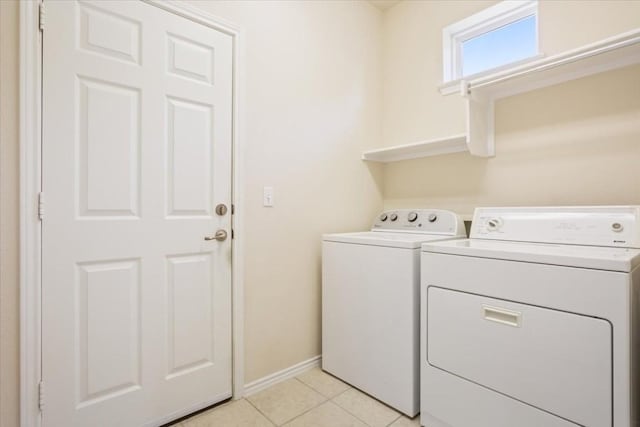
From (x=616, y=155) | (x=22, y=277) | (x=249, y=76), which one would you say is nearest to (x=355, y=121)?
(x=249, y=76)

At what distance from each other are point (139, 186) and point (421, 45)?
207 cm

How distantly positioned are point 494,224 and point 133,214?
1778mm

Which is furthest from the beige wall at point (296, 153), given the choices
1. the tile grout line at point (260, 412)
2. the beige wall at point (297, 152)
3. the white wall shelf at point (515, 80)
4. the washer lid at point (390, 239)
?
the white wall shelf at point (515, 80)

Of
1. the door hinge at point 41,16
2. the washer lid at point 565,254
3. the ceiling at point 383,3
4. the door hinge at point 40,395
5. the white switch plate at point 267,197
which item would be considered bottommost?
the door hinge at point 40,395

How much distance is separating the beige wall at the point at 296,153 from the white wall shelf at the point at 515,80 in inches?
17.9

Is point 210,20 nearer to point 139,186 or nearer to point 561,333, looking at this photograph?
point 139,186

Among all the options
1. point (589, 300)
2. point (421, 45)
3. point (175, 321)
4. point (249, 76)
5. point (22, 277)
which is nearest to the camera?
point (589, 300)

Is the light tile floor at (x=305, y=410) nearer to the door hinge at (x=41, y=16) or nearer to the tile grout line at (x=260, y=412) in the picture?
the tile grout line at (x=260, y=412)

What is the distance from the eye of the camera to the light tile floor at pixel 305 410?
1616 mm

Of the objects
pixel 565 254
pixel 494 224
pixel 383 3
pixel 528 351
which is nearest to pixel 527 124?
pixel 494 224

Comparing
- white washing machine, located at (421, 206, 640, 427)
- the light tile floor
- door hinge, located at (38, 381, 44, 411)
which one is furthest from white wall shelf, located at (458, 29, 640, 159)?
door hinge, located at (38, 381, 44, 411)

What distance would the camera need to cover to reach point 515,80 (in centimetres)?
181

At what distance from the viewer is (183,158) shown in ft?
5.39

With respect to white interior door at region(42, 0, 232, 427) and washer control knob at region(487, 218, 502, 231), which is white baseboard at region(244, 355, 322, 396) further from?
washer control knob at region(487, 218, 502, 231)
